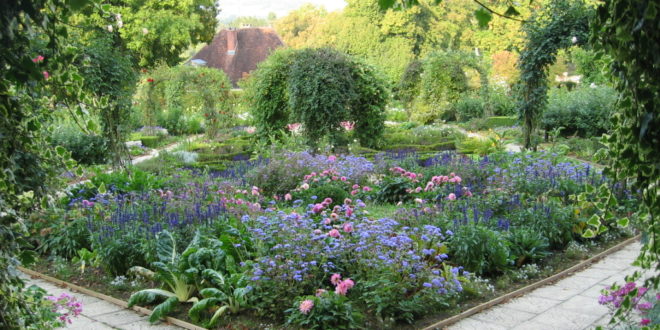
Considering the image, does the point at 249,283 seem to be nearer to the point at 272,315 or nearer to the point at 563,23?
the point at 272,315

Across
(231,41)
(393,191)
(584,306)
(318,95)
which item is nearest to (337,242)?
(584,306)

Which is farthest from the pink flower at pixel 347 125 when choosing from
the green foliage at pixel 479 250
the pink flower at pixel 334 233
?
the pink flower at pixel 334 233

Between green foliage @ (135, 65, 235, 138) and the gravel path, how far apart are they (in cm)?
1207

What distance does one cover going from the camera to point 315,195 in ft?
23.4

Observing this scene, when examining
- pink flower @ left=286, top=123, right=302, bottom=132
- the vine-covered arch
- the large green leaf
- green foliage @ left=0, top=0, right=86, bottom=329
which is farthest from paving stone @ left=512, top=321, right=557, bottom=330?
pink flower @ left=286, top=123, right=302, bottom=132

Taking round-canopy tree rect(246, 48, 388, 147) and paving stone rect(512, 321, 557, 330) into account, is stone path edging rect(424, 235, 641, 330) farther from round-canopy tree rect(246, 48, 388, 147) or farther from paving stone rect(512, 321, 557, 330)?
round-canopy tree rect(246, 48, 388, 147)

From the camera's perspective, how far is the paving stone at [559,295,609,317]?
4.19 metres

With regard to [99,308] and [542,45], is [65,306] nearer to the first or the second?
[99,308]

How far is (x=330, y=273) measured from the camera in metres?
4.49

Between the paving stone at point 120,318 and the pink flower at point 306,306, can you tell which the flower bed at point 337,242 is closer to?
the pink flower at point 306,306

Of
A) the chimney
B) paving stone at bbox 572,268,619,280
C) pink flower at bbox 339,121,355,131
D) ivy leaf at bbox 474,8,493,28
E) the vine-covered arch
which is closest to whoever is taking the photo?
ivy leaf at bbox 474,8,493,28

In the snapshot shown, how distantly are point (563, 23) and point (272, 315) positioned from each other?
7368 mm

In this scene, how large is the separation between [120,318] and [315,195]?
3240mm

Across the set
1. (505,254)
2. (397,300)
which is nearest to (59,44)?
(397,300)
